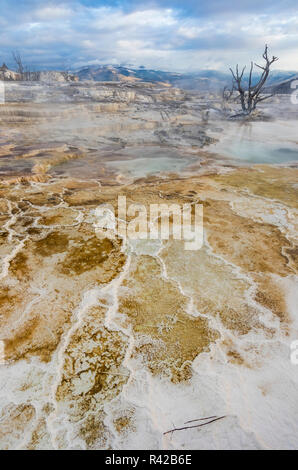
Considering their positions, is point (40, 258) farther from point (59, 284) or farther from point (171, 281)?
point (171, 281)

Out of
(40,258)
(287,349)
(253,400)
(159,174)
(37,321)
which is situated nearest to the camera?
(253,400)

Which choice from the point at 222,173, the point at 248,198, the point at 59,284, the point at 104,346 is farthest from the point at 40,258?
the point at 222,173

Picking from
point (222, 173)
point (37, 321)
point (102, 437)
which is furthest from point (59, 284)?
point (222, 173)

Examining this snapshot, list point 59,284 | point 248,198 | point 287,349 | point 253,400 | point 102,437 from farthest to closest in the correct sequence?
point 248,198, point 59,284, point 287,349, point 253,400, point 102,437

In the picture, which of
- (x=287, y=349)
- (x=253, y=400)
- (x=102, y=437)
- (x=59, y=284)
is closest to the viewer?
(x=102, y=437)

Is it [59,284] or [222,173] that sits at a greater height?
[222,173]

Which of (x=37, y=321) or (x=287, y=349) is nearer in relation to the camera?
(x=287, y=349)

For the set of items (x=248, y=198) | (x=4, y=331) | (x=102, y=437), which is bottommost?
(x=102, y=437)

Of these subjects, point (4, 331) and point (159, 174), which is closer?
point (4, 331)

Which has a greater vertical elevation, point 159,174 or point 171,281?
point 159,174

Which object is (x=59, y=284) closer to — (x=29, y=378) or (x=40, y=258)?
(x=40, y=258)
